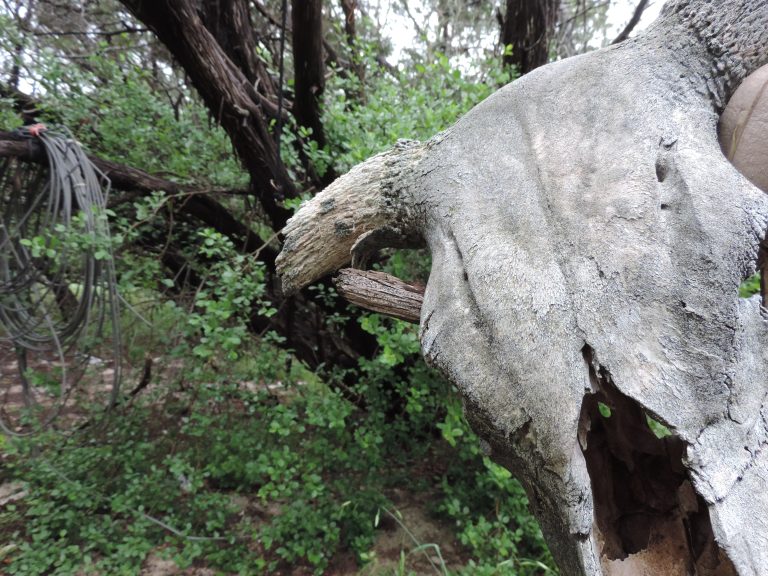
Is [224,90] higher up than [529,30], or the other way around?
[529,30]

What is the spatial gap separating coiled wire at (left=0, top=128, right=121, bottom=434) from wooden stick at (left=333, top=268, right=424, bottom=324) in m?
1.54

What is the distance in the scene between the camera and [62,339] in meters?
2.82

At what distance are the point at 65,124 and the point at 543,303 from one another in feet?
10.4

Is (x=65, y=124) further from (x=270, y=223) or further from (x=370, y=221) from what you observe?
(x=370, y=221)

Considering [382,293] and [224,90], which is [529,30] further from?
[382,293]

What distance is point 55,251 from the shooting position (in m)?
2.23

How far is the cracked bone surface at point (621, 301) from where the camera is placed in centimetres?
66

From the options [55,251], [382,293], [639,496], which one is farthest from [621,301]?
[55,251]

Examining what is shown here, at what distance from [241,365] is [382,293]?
2.13m

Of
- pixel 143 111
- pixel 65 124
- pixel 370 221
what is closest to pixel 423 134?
pixel 370 221

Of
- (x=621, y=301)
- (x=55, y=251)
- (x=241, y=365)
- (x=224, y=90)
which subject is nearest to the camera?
(x=621, y=301)

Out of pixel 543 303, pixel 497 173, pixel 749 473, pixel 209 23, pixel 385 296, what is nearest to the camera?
pixel 749 473

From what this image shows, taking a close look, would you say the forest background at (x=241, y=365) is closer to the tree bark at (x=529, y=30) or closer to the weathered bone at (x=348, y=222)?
the tree bark at (x=529, y=30)

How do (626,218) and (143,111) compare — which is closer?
(626,218)
